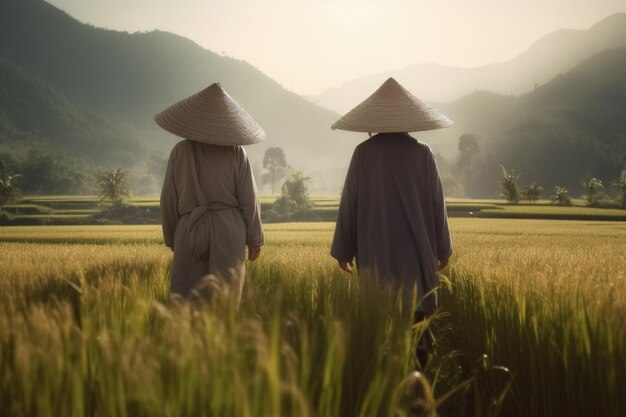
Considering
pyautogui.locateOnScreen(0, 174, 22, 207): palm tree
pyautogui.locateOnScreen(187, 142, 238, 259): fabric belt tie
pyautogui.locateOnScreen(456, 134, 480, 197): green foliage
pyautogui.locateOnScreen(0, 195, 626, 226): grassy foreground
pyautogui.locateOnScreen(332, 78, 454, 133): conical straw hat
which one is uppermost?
pyautogui.locateOnScreen(456, 134, 480, 197): green foliage

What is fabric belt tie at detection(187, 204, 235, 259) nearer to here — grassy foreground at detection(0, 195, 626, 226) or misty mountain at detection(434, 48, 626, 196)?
grassy foreground at detection(0, 195, 626, 226)

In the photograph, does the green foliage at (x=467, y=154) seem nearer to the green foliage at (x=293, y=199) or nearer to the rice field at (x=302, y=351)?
the green foliage at (x=293, y=199)

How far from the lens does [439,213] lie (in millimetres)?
3938

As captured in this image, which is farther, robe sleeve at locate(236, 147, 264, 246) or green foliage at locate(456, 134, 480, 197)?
green foliage at locate(456, 134, 480, 197)

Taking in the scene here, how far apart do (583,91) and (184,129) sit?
19242 centimetres

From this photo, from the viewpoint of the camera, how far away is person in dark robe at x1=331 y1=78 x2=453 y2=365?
381 cm

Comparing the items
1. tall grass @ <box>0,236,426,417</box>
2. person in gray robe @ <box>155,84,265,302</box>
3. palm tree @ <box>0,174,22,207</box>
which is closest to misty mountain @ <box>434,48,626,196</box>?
palm tree @ <box>0,174,22,207</box>

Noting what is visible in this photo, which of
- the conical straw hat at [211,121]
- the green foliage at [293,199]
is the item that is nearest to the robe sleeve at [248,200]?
the conical straw hat at [211,121]

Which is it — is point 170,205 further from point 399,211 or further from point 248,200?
point 399,211

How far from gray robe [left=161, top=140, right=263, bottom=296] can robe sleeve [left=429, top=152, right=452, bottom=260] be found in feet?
4.81

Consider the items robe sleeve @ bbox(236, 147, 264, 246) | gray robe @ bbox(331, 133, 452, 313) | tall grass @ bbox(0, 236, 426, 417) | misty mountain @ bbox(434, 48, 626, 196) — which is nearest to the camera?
tall grass @ bbox(0, 236, 426, 417)

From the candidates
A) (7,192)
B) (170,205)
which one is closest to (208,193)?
(170,205)

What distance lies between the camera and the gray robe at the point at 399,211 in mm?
3805

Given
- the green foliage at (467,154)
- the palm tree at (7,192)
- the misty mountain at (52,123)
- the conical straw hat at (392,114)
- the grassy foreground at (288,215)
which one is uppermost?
the misty mountain at (52,123)
